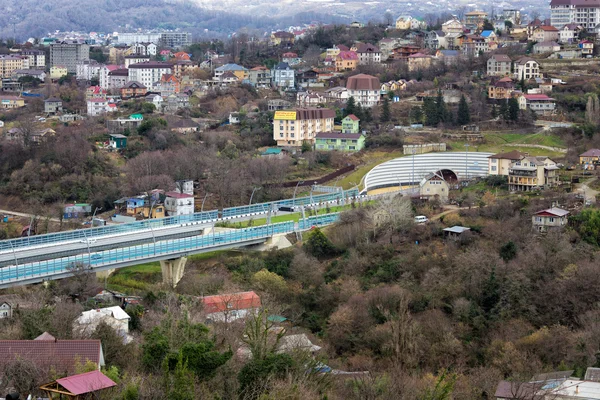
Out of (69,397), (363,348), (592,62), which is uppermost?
(592,62)

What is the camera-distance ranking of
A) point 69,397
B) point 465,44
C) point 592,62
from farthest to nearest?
point 465,44
point 592,62
point 69,397

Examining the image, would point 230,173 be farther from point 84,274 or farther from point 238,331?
point 238,331

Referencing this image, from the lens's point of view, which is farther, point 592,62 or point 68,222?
point 592,62

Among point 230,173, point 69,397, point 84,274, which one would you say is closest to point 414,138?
point 230,173

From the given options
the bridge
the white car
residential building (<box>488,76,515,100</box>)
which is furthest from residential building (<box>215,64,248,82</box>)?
the white car

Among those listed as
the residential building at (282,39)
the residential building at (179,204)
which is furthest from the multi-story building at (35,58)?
the residential building at (179,204)

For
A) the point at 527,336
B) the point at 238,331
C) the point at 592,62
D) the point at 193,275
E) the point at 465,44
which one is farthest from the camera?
the point at 465,44

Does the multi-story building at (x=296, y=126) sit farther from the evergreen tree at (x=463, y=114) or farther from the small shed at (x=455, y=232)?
the small shed at (x=455, y=232)

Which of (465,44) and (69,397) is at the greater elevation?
(465,44)
